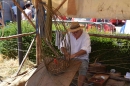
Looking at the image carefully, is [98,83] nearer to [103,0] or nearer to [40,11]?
[103,0]

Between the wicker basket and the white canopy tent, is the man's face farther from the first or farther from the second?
the wicker basket

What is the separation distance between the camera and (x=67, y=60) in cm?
238

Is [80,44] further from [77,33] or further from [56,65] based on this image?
[56,65]

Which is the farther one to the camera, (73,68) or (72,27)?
(72,27)

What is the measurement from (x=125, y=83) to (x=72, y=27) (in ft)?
4.93

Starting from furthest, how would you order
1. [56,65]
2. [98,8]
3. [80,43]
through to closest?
[80,43], [98,8], [56,65]

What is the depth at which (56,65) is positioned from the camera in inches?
89.4

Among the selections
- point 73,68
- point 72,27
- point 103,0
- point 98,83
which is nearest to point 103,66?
point 98,83

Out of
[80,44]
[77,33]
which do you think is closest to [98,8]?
[77,33]

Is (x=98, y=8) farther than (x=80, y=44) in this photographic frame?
No

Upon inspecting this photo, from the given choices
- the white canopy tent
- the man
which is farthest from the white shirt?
the white canopy tent

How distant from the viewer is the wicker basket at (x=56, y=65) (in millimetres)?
2186

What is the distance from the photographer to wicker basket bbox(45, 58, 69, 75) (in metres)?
2.19

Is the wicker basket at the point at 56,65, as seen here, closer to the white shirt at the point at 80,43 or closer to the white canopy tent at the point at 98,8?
the white shirt at the point at 80,43
